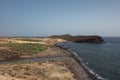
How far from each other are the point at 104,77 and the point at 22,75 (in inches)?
406

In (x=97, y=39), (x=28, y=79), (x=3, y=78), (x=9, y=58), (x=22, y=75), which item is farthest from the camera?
(x=97, y=39)

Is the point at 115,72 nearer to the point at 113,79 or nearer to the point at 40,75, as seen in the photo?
the point at 113,79

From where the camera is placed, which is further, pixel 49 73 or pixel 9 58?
pixel 9 58

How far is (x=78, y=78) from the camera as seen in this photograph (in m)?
25.4

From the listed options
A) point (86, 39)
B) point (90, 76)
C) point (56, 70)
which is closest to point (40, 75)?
point (56, 70)

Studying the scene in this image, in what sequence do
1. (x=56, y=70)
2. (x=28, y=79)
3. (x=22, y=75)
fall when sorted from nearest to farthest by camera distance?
(x=28, y=79) < (x=22, y=75) < (x=56, y=70)

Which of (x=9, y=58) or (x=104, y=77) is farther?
(x=9, y=58)

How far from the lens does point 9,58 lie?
142 ft

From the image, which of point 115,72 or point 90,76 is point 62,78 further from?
point 115,72

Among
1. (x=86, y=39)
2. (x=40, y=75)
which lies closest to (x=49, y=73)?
(x=40, y=75)

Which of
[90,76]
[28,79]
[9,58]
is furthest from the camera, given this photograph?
[9,58]

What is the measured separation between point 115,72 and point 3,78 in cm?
1602

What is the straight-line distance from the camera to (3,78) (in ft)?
71.5

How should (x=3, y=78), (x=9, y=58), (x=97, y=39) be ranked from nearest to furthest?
(x=3, y=78) → (x=9, y=58) → (x=97, y=39)
